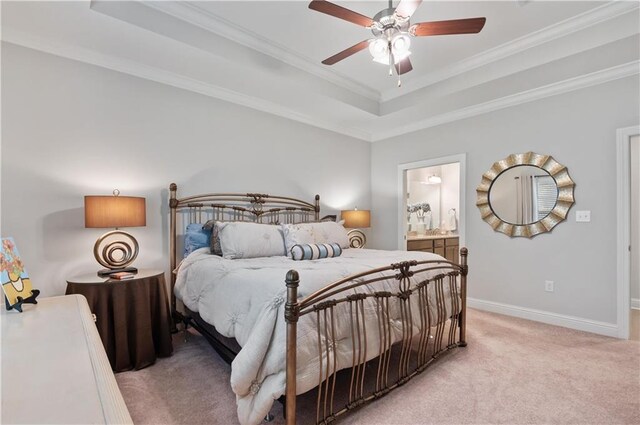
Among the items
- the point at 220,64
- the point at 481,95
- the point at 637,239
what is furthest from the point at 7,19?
the point at 637,239

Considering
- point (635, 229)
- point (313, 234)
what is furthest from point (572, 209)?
point (313, 234)

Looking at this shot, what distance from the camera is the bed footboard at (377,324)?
159 cm

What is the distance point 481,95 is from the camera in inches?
145

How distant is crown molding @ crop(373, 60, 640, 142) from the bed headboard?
1.97 m

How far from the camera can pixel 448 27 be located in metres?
2.11

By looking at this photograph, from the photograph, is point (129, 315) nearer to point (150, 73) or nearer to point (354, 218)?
point (150, 73)

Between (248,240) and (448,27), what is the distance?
2312mm

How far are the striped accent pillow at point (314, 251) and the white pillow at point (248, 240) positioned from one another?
0.92 ft

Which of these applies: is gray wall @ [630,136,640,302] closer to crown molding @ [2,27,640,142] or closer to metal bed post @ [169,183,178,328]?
crown molding @ [2,27,640,142]

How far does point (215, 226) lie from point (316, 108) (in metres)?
2.08

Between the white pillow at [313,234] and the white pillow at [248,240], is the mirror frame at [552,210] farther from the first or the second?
the white pillow at [248,240]

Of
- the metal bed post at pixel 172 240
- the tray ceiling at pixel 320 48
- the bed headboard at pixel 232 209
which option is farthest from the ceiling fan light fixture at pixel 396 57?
the metal bed post at pixel 172 240

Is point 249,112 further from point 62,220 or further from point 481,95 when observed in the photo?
point 481,95

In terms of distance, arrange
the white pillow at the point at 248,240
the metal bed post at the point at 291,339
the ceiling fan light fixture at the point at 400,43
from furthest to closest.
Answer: the white pillow at the point at 248,240
the ceiling fan light fixture at the point at 400,43
the metal bed post at the point at 291,339
